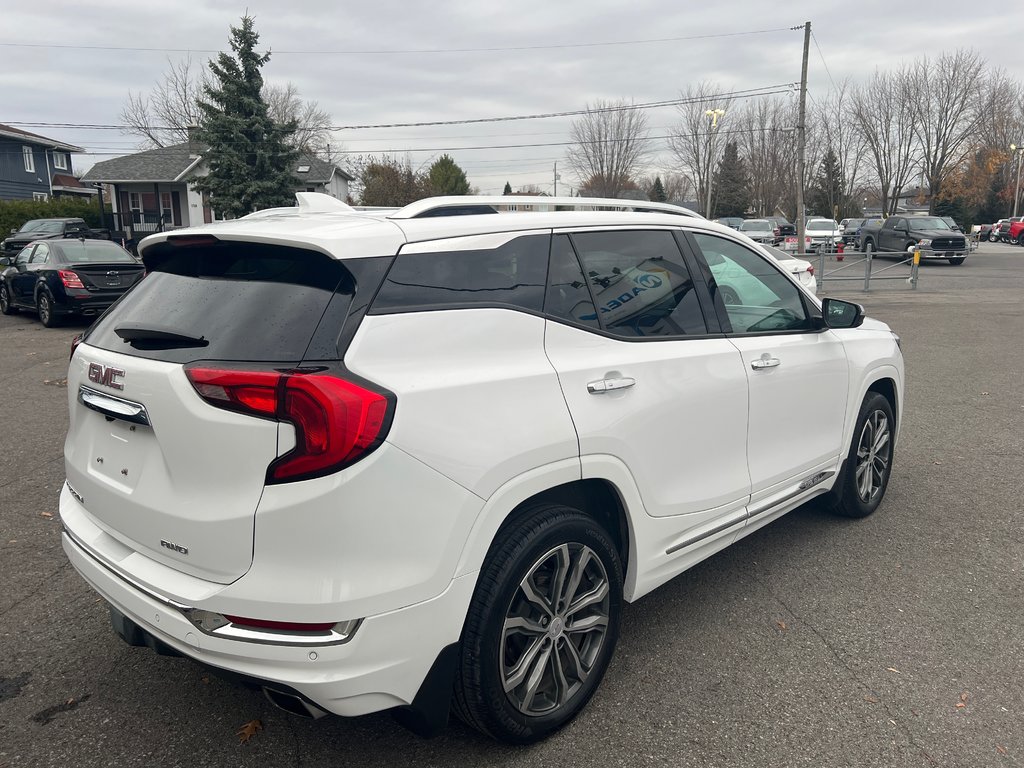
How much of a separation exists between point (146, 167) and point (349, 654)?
4758 cm

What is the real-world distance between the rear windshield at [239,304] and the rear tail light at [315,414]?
100 mm

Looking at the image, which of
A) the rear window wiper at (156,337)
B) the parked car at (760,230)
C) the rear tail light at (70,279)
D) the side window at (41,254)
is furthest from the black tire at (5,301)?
the parked car at (760,230)

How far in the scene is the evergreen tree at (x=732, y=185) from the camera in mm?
69000

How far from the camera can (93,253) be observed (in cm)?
1392

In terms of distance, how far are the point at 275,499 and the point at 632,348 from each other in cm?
147

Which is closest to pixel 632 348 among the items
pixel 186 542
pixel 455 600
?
pixel 455 600

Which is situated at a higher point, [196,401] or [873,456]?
[196,401]

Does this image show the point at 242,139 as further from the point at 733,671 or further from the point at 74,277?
the point at 733,671

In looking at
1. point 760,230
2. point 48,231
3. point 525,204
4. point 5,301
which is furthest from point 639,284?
point 760,230

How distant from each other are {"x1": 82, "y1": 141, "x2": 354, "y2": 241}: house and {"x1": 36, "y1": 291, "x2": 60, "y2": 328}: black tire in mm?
29854

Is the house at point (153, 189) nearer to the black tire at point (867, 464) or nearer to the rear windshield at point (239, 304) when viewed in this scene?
the black tire at point (867, 464)

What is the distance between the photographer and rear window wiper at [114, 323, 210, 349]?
239 centimetres

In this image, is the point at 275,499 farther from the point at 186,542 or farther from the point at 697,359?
the point at 697,359

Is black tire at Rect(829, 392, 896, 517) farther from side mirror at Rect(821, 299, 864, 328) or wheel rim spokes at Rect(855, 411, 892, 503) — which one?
side mirror at Rect(821, 299, 864, 328)
